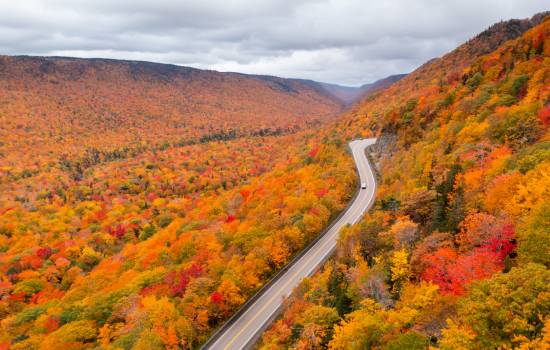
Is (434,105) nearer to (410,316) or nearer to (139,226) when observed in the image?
(410,316)

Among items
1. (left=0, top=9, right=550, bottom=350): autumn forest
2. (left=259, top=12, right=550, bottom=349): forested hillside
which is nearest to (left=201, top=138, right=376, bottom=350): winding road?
(left=0, top=9, right=550, bottom=350): autumn forest

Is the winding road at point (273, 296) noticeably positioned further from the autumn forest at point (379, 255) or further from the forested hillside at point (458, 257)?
the forested hillside at point (458, 257)

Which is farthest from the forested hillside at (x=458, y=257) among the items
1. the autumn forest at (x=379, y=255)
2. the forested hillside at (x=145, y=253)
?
the forested hillside at (x=145, y=253)

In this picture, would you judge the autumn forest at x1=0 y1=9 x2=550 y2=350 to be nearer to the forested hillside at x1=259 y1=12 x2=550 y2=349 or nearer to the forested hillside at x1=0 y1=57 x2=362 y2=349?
the forested hillside at x1=259 y1=12 x2=550 y2=349

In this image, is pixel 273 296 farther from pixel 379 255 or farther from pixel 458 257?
pixel 458 257

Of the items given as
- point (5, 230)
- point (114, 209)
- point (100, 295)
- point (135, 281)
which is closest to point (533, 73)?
point (135, 281)
